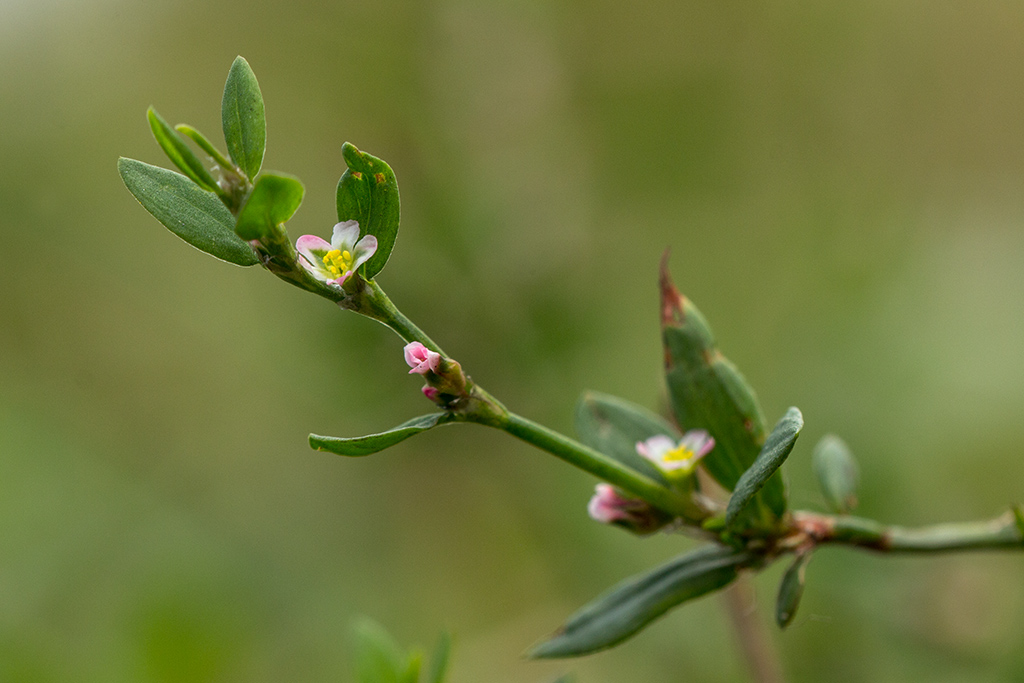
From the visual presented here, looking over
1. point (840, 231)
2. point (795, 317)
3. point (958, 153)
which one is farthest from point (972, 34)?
point (795, 317)

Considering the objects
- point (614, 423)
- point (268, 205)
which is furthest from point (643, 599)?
point (268, 205)

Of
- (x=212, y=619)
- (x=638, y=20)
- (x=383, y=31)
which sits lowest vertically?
(x=212, y=619)

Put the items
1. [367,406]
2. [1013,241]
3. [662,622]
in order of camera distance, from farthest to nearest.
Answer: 1. [1013,241]
2. [367,406]
3. [662,622]

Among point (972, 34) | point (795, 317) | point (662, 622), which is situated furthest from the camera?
point (972, 34)

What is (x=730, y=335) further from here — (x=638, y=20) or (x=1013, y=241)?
(x=638, y=20)

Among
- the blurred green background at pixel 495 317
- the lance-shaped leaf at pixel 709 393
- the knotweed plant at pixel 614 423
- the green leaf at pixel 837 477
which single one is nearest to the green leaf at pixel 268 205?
the knotweed plant at pixel 614 423

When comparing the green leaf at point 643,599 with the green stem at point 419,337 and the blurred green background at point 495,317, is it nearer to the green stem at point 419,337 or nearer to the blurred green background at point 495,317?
the green stem at point 419,337
